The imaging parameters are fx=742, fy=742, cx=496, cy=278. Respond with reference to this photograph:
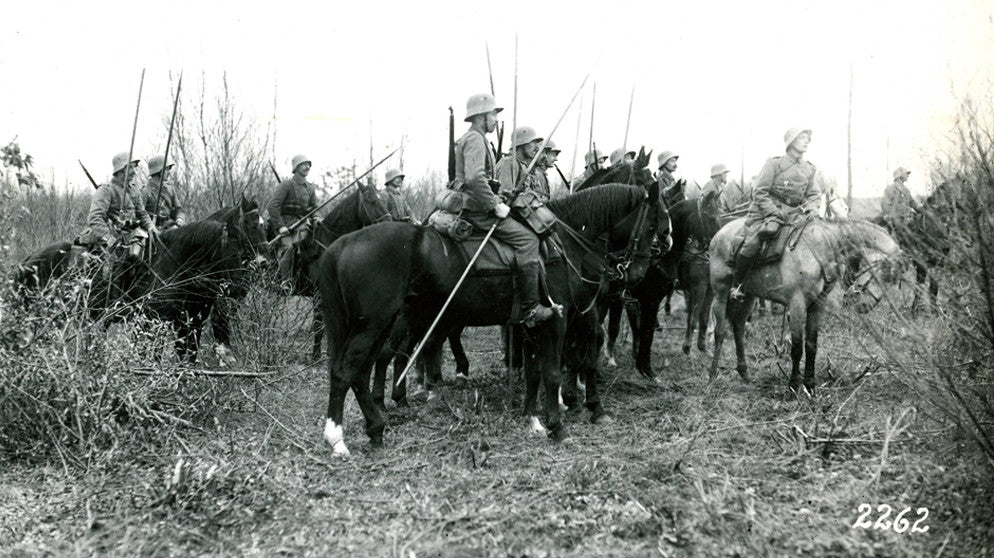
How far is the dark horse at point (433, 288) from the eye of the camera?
20.9ft

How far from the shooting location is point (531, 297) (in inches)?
273

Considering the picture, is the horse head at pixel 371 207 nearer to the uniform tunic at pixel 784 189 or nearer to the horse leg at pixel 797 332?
the uniform tunic at pixel 784 189

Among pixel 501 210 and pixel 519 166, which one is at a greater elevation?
pixel 519 166

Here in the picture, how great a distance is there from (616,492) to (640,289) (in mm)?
5205

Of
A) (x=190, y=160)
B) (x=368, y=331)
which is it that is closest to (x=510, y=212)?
(x=368, y=331)

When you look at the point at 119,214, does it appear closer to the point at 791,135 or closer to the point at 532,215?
the point at 532,215

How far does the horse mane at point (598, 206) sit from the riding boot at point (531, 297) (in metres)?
0.89

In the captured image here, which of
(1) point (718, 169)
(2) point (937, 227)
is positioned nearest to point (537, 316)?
(2) point (937, 227)

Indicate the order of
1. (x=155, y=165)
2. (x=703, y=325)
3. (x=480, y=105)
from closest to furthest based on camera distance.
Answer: (x=480, y=105), (x=155, y=165), (x=703, y=325)

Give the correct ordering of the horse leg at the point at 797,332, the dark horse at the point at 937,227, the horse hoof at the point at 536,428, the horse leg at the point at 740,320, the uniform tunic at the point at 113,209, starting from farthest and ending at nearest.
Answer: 1. the horse leg at the point at 740,320
2. the uniform tunic at the point at 113,209
3. the horse leg at the point at 797,332
4. the horse hoof at the point at 536,428
5. the dark horse at the point at 937,227

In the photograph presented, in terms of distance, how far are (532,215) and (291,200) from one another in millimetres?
6013

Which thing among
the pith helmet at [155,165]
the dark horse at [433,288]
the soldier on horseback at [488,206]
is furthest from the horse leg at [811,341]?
the pith helmet at [155,165]

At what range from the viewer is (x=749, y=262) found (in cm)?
920

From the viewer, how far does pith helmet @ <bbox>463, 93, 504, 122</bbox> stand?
7.07 m
